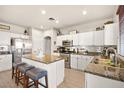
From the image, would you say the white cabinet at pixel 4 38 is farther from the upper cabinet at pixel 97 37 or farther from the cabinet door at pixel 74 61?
the cabinet door at pixel 74 61

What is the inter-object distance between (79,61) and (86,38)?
1.26 m

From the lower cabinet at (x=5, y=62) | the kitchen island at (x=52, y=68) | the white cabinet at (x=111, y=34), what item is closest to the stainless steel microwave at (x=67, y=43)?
the white cabinet at (x=111, y=34)

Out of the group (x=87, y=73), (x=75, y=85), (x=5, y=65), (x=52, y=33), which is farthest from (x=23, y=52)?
(x=87, y=73)

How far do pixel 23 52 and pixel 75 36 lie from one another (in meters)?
3.22

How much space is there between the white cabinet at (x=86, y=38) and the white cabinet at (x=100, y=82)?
3168mm

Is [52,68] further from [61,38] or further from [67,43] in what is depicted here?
[61,38]

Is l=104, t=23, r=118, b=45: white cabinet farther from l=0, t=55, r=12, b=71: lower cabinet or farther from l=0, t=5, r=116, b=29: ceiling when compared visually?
l=0, t=55, r=12, b=71: lower cabinet

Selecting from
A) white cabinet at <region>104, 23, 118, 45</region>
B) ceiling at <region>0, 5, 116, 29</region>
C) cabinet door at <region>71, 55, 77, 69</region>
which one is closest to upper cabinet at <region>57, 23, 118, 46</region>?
white cabinet at <region>104, 23, 118, 45</region>

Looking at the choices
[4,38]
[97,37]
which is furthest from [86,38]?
[4,38]

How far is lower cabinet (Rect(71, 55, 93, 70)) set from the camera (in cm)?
423

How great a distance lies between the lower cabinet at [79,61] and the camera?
4.23 meters

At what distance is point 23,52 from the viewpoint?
514 cm

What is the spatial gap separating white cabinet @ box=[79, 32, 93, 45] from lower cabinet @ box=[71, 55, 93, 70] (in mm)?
771
